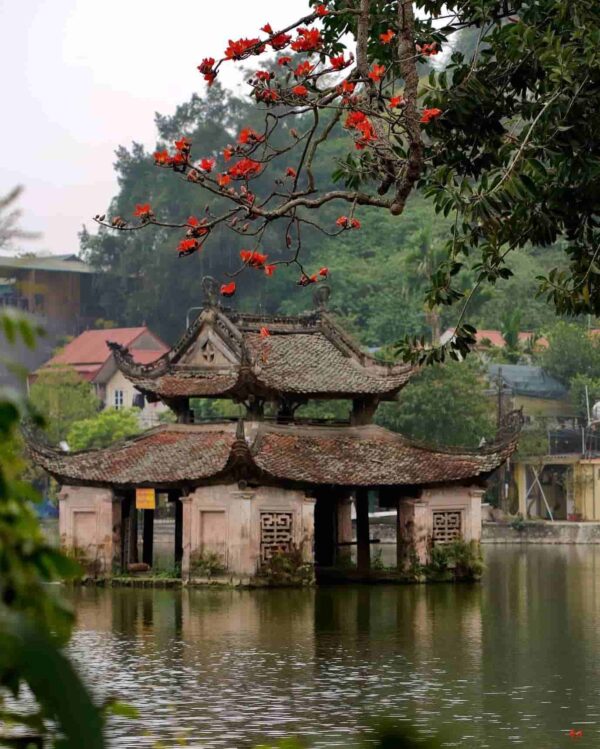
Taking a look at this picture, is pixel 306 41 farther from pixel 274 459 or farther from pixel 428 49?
pixel 274 459

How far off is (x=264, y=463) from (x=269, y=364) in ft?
11.0

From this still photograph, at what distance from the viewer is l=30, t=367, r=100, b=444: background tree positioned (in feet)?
262

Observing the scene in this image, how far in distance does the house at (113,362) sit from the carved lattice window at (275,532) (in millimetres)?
47859

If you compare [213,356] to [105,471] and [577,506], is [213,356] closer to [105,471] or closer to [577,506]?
[105,471]

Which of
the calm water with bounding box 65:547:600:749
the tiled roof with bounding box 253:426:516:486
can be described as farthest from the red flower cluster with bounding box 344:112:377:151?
the tiled roof with bounding box 253:426:516:486

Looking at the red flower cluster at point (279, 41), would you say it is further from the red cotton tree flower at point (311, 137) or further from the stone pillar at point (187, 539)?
the stone pillar at point (187, 539)

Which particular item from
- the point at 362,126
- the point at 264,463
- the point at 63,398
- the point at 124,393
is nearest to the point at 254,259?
the point at 362,126

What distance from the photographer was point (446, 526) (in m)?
42.9

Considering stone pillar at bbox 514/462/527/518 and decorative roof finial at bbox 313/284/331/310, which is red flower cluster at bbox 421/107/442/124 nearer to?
decorative roof finial at bbox 313/284/331/310

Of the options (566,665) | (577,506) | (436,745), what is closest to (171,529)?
(577,506)

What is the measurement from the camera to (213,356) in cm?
4422

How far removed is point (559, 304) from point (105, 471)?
2717 cm

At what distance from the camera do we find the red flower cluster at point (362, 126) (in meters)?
14.5

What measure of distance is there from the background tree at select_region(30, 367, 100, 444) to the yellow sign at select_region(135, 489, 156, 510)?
3594 cm
